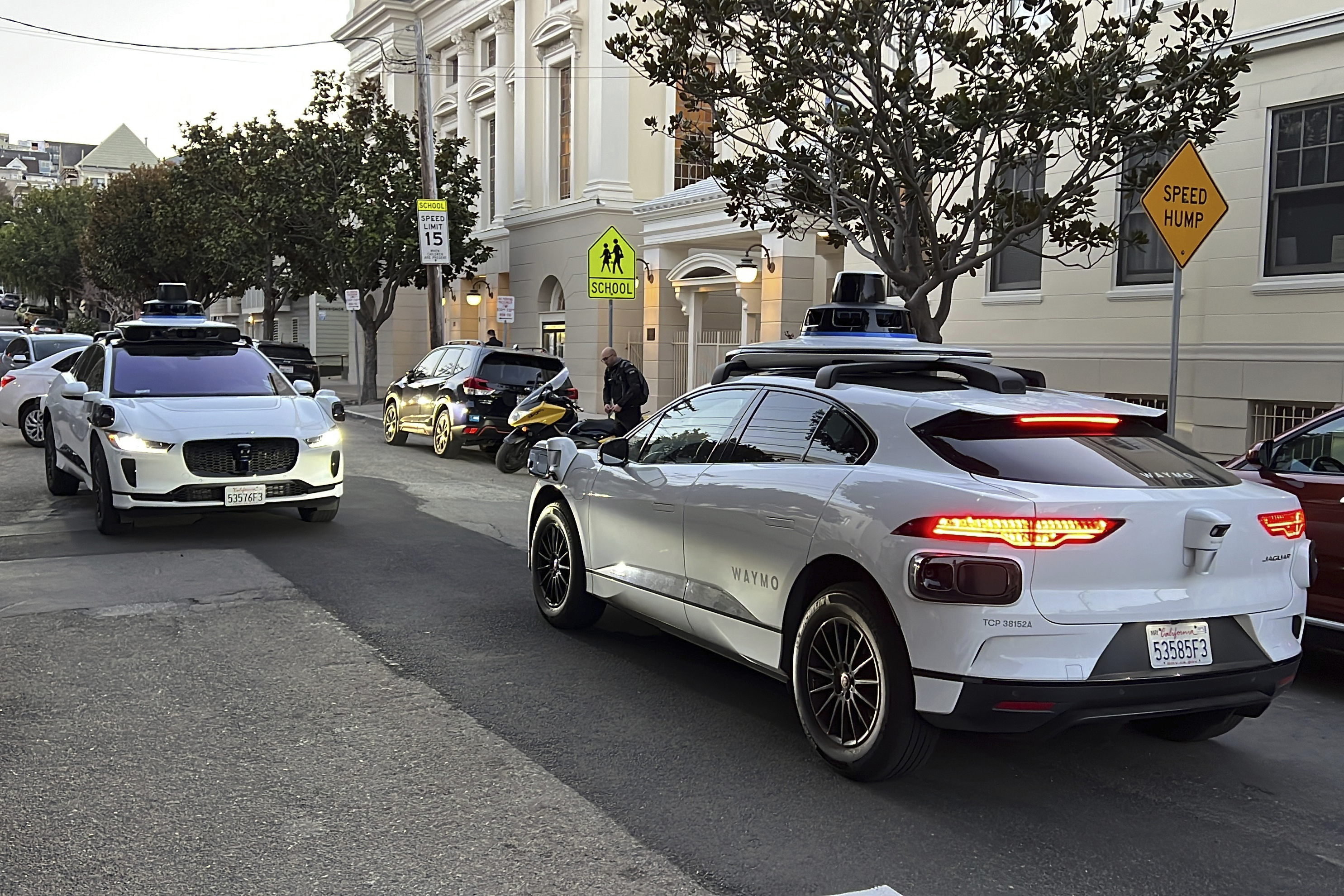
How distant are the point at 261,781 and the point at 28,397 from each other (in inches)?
653

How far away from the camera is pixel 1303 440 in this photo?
6906 mm

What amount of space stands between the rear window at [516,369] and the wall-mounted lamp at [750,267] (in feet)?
17.6

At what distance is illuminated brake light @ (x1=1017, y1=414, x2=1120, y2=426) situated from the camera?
4.86 metres

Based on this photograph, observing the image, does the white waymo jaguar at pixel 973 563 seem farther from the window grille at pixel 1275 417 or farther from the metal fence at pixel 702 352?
the metal fence at pixel 702 352

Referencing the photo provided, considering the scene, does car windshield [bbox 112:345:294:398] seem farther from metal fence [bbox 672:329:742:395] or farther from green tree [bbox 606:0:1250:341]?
metal fence [bbox 672:329:742:395]

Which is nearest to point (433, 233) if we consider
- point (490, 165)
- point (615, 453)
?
point (490, 165)

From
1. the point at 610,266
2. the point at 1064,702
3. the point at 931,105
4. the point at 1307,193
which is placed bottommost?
the point at 1064,702

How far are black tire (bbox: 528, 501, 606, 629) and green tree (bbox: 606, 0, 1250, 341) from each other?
6.94 meters

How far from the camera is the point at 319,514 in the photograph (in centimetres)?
1127

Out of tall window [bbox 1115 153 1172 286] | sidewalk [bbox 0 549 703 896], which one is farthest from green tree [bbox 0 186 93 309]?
sidewalk [bbox 0 549 703 896]

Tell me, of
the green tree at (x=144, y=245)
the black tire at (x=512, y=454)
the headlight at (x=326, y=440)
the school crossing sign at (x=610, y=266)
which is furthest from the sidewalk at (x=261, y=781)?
the green tree at (x=144, y=245)

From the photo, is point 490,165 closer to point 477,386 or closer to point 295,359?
point 295,359

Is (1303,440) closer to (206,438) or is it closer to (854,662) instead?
(854,662)

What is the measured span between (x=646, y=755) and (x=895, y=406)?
5.80 feet
